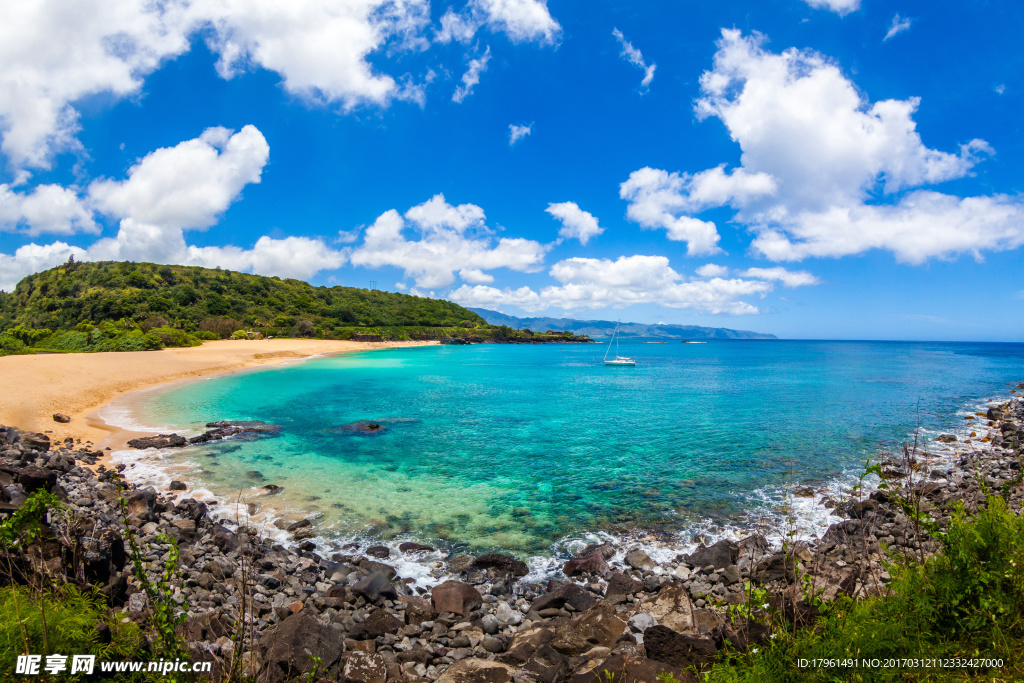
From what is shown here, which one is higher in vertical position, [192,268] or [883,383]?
[192,268]

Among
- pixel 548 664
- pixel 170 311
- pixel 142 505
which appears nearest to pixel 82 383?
pixel 142 505

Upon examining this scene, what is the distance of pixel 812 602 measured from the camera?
4.44m

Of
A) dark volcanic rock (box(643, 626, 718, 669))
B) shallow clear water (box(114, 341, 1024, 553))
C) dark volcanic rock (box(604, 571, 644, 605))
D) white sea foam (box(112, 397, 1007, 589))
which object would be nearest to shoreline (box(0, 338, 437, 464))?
shallow clear water (box(114, 341, 1024, 553))

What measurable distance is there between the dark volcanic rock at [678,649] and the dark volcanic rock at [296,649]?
162 inches

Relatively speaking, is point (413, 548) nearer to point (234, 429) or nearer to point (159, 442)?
point (159, 442)

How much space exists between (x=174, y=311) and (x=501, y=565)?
338 feet

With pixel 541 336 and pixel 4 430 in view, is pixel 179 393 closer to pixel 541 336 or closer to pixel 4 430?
pixel 4 430

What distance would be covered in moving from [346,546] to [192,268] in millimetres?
156608

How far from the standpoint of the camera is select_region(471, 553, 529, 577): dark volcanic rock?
32.2 ft

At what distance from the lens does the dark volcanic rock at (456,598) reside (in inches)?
321

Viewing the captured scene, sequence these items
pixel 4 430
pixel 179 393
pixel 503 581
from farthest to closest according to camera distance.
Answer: pixel 179 393
pixel 4 430
pixel 503 581

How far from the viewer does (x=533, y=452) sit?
1983cm

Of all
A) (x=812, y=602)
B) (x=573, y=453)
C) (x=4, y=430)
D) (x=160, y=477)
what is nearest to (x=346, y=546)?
(x=160, y=477)

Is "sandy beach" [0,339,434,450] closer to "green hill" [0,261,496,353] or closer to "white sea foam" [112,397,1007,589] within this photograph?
"white sea foam" [112,397,1007,589]
